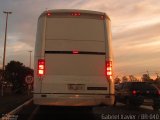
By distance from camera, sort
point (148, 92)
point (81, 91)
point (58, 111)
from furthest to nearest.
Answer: point (148, 92), point (58, 111), point (81, 91)

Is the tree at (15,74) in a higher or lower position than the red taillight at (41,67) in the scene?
higher

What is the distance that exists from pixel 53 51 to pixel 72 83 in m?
1.28

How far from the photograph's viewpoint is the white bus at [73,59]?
13.2m

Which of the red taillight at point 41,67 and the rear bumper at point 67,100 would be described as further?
the red taillight at point 41,67

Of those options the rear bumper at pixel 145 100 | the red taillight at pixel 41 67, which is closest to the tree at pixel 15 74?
the rear bumper at pixel 145 100

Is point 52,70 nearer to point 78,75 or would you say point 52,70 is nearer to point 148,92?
point 78,75

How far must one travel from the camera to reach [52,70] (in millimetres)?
13398

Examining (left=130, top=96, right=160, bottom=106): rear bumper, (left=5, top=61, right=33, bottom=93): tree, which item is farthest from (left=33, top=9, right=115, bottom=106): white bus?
(left=5, top=61, right=33, bottom=93): tree

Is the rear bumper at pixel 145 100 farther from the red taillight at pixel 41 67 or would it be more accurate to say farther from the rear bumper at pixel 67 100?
the red taillight at pixel 41 67

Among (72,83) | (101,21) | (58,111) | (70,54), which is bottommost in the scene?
(58,111)

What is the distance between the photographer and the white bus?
13195mm

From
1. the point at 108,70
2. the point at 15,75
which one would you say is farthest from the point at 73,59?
the point at 15,75

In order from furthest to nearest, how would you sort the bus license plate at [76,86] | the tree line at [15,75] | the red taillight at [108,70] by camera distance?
the tree line at [15,75] < the red taillight at [108,70] < the bus license plate at [76,86]

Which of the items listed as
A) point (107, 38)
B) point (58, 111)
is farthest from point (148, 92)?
point (107, 38)
